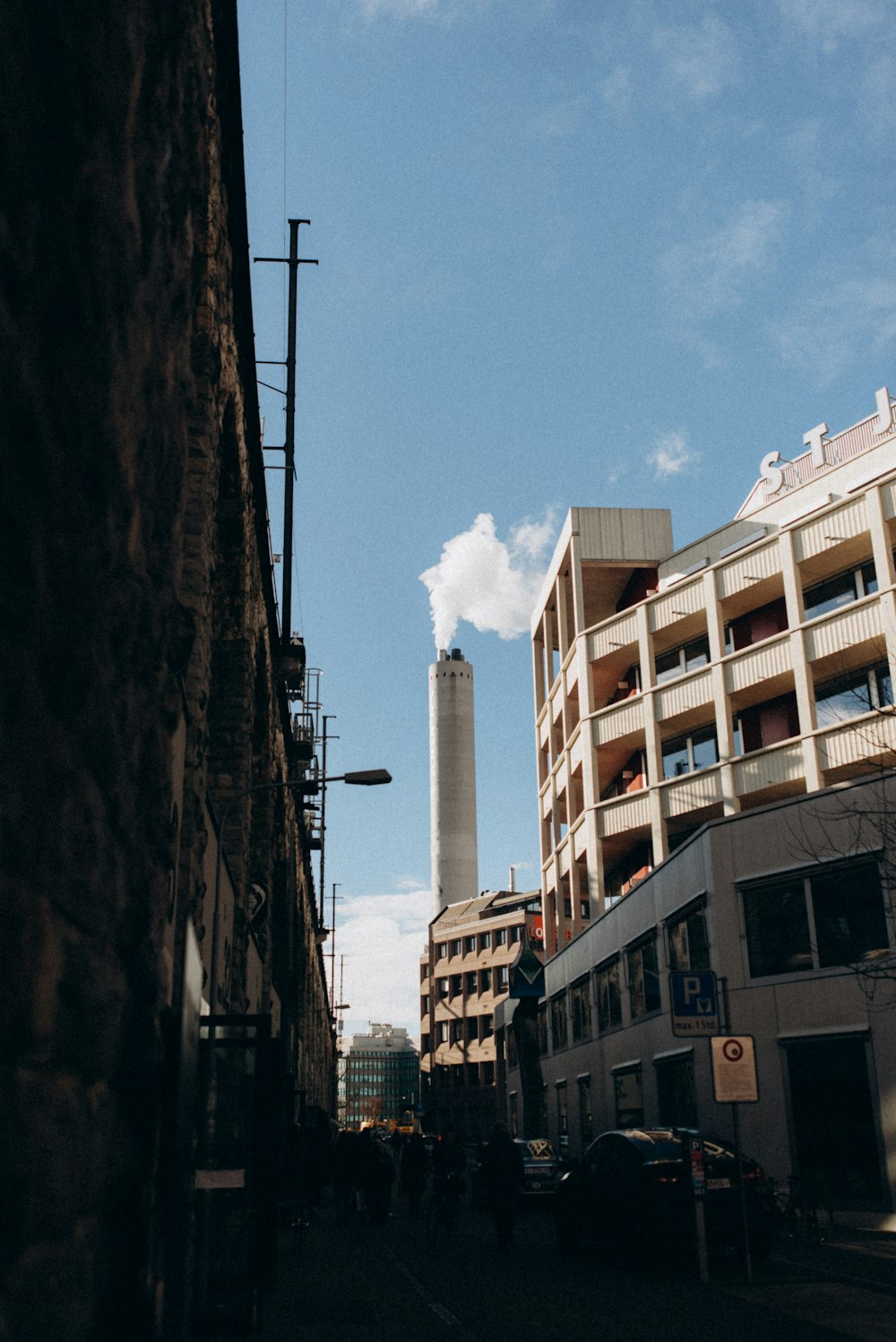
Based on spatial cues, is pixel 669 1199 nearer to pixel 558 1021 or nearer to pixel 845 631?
pixel 845 631

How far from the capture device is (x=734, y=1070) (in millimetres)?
12695

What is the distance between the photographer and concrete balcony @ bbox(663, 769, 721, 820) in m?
35.9

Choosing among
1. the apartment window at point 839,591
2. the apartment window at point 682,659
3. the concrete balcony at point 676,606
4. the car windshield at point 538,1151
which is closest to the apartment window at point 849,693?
the apartment window at point 839,591

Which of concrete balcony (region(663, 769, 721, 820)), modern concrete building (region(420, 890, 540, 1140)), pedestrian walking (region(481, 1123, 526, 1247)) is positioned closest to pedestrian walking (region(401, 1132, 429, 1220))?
pedestrian walking (region(481, 1123, 526, 1247))

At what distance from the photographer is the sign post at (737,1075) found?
41.3ft

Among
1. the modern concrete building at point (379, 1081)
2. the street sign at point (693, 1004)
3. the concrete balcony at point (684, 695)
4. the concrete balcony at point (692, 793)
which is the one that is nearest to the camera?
the street sign at point (693, 1004)

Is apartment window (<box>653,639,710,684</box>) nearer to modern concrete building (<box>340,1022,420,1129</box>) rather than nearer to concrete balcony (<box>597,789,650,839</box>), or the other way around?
concrete balcony (<box>597,789,650,839</box>)

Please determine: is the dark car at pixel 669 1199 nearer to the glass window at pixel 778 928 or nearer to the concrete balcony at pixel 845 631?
the glass window at pixel 778 928

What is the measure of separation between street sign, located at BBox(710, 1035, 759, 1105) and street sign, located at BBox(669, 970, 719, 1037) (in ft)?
1.30

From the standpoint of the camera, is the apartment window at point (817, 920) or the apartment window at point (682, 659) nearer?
the apartment window at point (817, 920)

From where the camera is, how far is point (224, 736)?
52.7 feet

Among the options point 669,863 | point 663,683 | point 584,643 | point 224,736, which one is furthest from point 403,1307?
point 584,643

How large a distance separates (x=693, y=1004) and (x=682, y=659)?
2593 cm

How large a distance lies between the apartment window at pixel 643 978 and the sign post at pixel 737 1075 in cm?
1536
